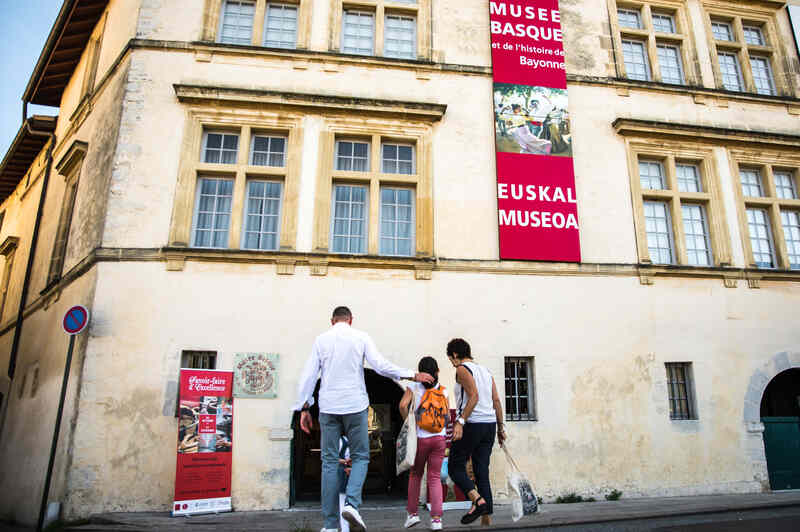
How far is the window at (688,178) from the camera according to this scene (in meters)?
11.6

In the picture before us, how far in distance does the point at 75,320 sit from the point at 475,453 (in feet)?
20.3

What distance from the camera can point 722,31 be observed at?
42.8 ft

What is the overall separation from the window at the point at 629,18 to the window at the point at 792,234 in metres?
5.39

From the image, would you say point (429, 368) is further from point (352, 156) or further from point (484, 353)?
point (352, 156)

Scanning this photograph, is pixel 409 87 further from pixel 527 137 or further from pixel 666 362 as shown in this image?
pixel 666 362

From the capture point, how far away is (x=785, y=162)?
39.7ft

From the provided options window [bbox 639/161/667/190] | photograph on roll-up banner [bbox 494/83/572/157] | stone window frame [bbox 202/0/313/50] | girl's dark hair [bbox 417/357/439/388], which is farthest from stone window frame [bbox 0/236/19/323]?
window [bbox 639/161/667/190]

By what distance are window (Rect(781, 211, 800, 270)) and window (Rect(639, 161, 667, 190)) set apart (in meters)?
2.92

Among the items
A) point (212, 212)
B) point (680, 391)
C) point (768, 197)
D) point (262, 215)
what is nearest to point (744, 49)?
point (768, 197)

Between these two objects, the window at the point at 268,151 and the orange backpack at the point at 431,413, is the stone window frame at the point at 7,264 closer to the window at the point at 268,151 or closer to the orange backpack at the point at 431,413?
the window at the point at 268,151

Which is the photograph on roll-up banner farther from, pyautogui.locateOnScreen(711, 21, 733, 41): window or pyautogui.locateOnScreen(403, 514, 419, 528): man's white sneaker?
pyautogui.locateOnScreen(403, 514, 419, 528): man's white sneaker

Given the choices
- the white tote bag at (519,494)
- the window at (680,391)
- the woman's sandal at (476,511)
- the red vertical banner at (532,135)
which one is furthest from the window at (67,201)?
the window at (680,391)

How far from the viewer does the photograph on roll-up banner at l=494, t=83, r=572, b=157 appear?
10.8 m

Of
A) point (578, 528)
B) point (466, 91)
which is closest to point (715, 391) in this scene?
point (578, 528)
